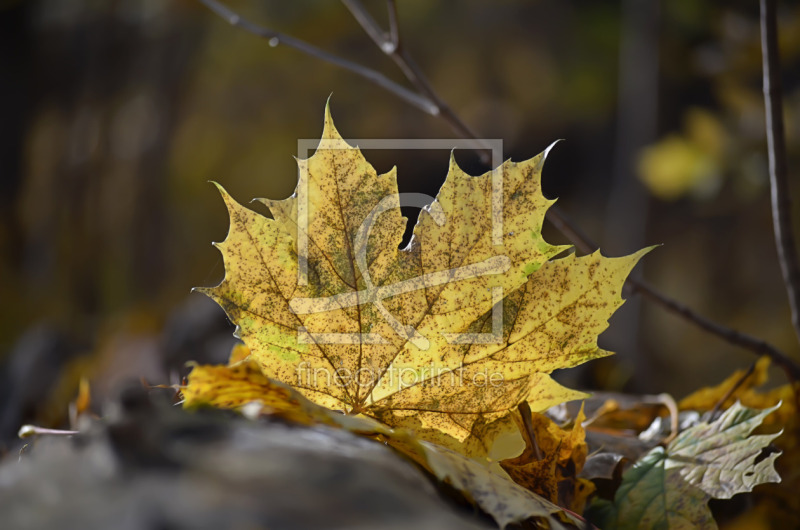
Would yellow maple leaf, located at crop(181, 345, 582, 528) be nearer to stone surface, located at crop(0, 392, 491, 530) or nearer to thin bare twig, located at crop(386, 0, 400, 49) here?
stone surface, located at crop(0, 392, 491, 530)

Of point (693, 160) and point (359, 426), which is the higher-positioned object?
point (693, 160)

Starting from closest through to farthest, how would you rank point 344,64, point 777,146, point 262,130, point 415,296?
point 415,296
point 777,146
point 344,64
point 262,130

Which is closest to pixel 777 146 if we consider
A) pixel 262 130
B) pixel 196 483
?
pixel 196 483

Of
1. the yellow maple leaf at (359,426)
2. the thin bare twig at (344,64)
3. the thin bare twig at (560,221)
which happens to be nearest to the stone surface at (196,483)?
the yellow maple leaf at (359,426)

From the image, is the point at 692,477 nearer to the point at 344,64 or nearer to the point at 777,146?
the point at 777,146

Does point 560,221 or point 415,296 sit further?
point 560,221

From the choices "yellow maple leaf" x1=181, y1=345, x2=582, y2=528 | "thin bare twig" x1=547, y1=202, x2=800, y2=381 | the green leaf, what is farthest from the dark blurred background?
"yellow maple leaf" x1=181, y1=345, x2=582, y2=528

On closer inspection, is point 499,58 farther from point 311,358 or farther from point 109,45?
point 311,358
